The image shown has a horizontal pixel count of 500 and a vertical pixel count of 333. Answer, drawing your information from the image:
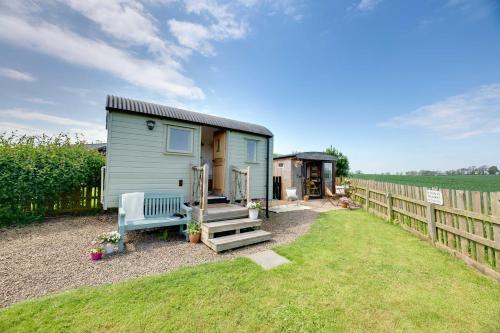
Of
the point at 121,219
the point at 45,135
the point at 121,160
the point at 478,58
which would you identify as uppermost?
the point at 478,58

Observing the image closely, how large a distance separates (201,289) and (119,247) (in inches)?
104

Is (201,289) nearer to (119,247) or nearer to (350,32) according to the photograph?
(119,247)

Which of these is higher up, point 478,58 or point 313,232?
point 478,58

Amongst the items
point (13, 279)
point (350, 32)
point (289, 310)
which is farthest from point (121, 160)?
point (350, 32)

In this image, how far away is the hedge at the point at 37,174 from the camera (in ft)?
18.1

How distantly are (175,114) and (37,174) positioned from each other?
488cm

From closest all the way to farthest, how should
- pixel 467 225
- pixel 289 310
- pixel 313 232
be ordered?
pixel 289 310 < pixel 467 225 < pixel 313 232

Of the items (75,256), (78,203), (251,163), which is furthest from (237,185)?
(78,203)

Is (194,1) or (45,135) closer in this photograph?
(194,1)

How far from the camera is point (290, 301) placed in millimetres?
2529

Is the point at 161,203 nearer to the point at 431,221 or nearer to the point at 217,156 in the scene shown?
the point at 217,156

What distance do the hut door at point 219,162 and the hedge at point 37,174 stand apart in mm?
4453

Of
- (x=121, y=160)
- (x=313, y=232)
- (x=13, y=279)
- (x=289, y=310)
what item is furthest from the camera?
(x=313, y=232)

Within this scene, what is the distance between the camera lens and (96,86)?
21.8 feet
